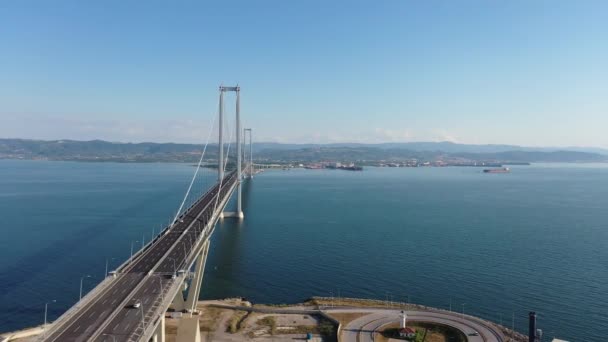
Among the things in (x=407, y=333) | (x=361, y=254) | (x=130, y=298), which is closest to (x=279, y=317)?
(x=407, y=333)

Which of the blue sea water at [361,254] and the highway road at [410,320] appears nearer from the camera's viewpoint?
the highway road at [410,320]

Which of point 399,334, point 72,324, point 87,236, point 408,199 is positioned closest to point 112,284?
point 72,324

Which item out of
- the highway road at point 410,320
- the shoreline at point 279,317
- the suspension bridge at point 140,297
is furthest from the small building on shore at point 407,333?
the suspension bridge at point 140,297

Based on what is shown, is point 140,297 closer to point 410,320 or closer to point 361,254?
point 410,320

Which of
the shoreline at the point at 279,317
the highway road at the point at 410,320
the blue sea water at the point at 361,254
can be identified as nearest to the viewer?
the highway road at the point at 410,320

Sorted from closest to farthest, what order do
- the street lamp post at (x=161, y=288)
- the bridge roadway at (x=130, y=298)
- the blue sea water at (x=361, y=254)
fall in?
the bridge roadway at (x=130, y=298)
the street lamp post at (x=161, y=288)
the blue sea water at (x=361, y=254)

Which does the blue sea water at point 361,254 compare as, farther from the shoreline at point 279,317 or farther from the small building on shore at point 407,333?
the small building on shore at point 407,333
